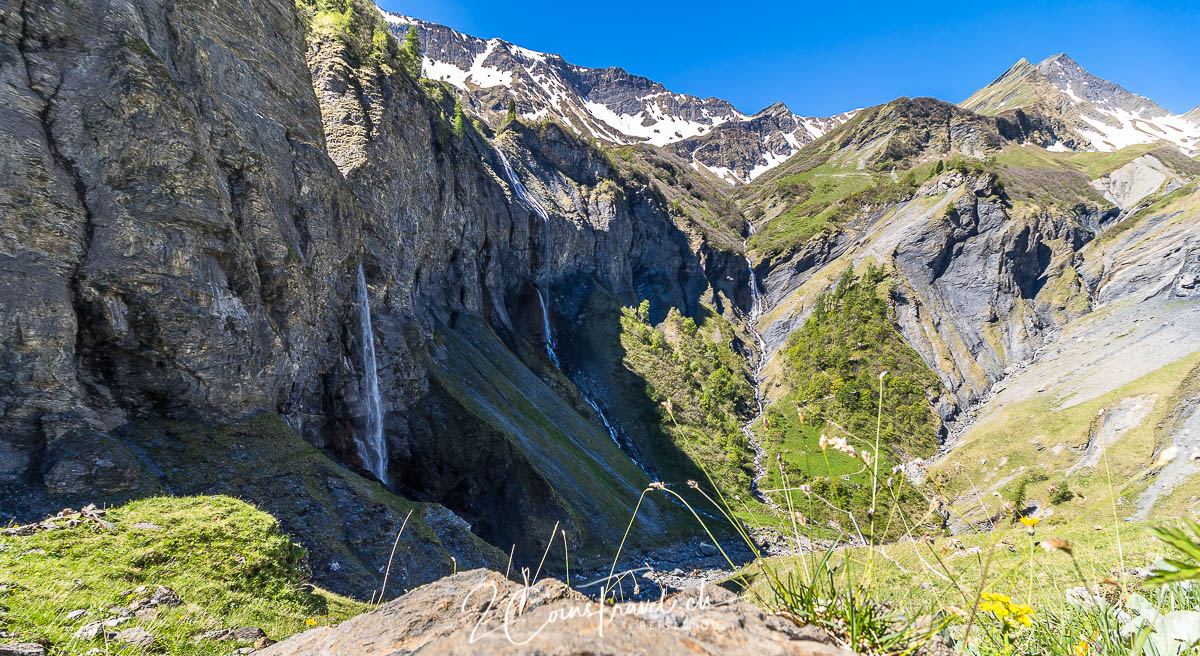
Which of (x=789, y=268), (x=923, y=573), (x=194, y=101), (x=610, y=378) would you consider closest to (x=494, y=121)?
(x=789, y=268)

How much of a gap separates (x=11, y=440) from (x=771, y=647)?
2027 cm

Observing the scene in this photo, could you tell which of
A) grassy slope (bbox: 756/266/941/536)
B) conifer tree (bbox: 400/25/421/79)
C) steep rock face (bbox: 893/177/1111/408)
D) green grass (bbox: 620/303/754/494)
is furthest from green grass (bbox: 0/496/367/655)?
steep rock face (bbox: 893/177/1111/408)

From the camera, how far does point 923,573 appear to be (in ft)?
12.0

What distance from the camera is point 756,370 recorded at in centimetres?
9625

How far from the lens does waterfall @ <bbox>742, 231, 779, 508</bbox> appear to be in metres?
65.5

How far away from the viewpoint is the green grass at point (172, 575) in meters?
8.05

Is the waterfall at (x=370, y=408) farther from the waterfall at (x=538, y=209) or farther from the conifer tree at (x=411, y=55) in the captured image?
the waterfall at (x=538, y=209)

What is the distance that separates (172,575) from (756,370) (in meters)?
94.5

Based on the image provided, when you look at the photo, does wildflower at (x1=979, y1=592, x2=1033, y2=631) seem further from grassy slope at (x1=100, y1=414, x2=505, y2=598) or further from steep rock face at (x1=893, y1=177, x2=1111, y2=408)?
steep rock face at (x1=893, y1=177, x2=1111, y2=408)

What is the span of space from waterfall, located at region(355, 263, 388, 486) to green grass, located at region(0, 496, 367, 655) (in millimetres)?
16254

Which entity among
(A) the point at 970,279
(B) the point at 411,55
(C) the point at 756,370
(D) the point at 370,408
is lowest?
(C) the point at 756,370

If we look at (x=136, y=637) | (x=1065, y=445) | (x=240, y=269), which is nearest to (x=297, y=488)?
(x=240, y=269)

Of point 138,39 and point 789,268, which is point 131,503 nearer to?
point 138,39

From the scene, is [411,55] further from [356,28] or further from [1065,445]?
[1065,445]
